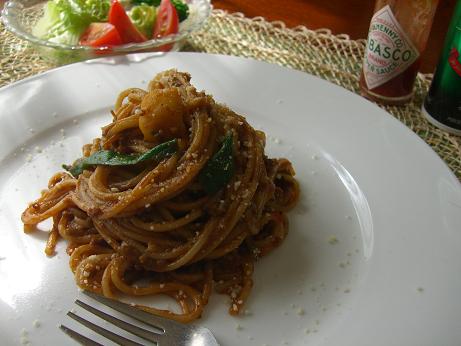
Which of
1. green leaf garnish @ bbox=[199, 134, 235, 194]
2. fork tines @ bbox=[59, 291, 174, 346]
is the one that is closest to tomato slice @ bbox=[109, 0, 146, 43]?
green leaf garnish @ bbox=[199, 134, 235, 194]

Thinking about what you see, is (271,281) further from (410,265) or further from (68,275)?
(68,275)

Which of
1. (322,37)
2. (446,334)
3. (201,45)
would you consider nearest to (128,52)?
(201,45)

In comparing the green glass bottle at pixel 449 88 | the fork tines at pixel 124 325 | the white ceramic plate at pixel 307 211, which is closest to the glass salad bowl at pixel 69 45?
the white ceramic plate at pixel 307 211

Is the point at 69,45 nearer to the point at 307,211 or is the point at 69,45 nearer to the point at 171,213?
the point at 171,213

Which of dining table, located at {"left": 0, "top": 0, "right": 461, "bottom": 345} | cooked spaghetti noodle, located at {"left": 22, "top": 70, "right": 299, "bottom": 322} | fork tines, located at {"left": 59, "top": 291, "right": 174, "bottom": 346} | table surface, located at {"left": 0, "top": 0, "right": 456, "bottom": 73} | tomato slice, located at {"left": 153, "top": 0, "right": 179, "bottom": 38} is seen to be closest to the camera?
fork tines, located at {"left": 59, "top": 291, "right": 174, "bottom": 346}

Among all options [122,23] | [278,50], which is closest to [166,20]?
[122,23]

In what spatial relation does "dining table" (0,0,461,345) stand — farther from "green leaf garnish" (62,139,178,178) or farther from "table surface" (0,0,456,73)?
"green leaf garnish" (62,139,178,178)
